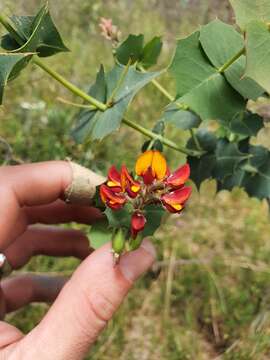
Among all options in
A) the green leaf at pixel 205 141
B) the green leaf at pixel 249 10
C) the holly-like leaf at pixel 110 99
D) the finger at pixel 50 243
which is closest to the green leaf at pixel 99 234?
A: the holly-like leaf at pixel 110 99

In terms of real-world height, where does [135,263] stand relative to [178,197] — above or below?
below

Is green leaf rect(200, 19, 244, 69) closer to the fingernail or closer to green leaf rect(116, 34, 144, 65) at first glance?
green leaf rect(116, 34, 144, 65)

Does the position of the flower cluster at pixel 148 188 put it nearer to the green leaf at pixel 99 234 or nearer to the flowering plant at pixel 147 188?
the flowering plant at pixel 147 188

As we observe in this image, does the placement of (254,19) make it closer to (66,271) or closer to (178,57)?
(178,57)

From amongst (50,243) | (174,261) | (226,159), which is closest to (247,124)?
(226,159)

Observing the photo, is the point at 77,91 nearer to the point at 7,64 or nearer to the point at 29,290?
the point at 7,64

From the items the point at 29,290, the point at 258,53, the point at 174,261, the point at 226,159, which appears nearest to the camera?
the point at 258,53

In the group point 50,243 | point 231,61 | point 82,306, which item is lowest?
point 50,243

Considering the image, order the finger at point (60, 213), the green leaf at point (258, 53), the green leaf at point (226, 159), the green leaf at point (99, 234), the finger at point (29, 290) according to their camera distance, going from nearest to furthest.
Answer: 1. the green leaf at point (258, 53)
2. the green leaf at point (99, 234)
3. the green leaf at point (226, 159)
4. the finger at point (60, 213)
5. the finger at point (29, 290)
